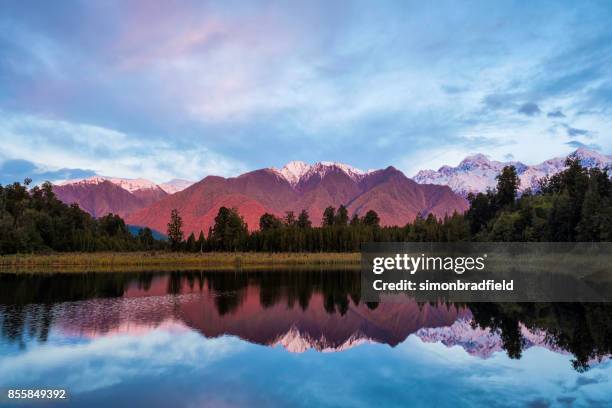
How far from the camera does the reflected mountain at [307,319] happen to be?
2825 cm

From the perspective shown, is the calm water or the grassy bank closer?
the calm water

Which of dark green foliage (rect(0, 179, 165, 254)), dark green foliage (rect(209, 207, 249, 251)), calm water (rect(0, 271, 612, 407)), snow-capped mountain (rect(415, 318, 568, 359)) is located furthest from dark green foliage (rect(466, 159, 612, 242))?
dark green foliage (rect(0, 179, 165, 254))

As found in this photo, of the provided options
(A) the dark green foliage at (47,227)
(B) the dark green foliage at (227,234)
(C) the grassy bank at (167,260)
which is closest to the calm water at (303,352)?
(C) the grassy bank at (167,260)

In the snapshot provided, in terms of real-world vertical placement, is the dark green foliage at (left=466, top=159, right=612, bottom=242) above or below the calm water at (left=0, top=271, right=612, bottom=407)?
above

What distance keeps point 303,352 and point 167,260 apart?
85.5 m

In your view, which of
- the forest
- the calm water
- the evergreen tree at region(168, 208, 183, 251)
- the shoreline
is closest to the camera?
the calm water

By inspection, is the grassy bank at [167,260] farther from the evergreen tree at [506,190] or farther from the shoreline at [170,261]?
the evergreen tree at [506,190]

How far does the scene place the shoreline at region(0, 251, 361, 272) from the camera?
312 feet

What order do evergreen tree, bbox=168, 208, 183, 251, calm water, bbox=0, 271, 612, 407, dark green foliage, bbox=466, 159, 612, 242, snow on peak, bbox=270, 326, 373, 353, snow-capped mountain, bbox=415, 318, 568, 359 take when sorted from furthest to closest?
evergreen tree, bbox=168, 208, 183, 251, dark green foliage, bbox=466, 159, 612, 242, snow on peak, bbox=270, 326, 373, 353, snow-capped mountain, bbox=415, 318, 568, 359, calm water, bbox=0, 271, 612, 407

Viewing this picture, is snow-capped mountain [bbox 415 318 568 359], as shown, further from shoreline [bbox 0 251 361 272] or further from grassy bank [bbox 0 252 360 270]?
grassy bank [bbox 0 252 360 270]

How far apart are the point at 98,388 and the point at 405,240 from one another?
141 meters

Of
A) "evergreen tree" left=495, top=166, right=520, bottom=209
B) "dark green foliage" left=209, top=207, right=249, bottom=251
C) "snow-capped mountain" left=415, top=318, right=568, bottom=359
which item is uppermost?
"evergreen tree" left=495, top=166, right=520, bottom=209

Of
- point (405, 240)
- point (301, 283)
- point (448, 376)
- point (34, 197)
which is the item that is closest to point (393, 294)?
point (301, 283)

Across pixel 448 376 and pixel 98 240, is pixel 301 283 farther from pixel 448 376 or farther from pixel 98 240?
pixel 98 240
